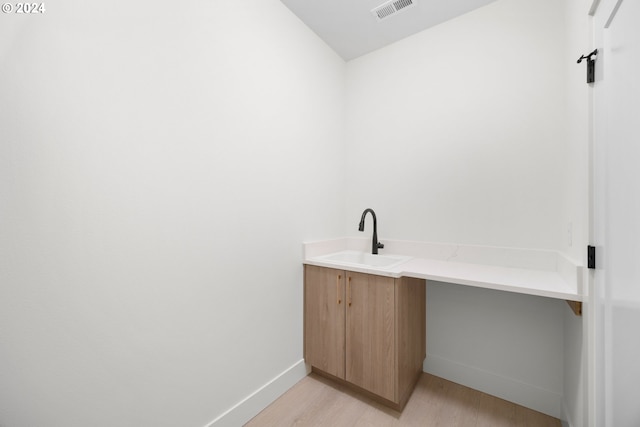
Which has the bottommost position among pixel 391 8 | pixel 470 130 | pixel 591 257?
pixel 591 257

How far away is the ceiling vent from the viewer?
178 centimetres

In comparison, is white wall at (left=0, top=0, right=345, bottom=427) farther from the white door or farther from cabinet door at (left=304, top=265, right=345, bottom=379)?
the white door

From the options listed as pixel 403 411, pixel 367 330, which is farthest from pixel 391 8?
pixel 403 411

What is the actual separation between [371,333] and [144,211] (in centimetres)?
144

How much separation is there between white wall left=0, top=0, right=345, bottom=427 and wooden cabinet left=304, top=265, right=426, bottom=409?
21cm

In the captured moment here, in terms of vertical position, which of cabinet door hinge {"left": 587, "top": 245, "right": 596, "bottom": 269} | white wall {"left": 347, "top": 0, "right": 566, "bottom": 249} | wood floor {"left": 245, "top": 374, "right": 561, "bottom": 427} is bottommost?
wood floor {"left": 245, "top": 374, "right": 561, "bottom": 427}

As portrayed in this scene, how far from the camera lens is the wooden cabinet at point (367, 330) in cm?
156

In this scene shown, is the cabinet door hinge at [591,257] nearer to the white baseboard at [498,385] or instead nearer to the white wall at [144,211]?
the white baseboard at [498,385]

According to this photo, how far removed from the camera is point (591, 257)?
103 cm

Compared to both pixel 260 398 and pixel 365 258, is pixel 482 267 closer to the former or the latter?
pixel 365 258

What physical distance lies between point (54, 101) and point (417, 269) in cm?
188

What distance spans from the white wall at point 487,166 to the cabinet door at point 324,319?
714mm

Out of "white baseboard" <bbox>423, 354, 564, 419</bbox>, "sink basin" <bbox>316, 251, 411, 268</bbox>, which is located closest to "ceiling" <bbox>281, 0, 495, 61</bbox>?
"sink basin" <bbox>316, 251, 411, 268</bbox>

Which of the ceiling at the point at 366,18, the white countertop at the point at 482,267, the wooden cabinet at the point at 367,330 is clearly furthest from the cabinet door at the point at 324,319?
the ceiling at the point at 366,18
